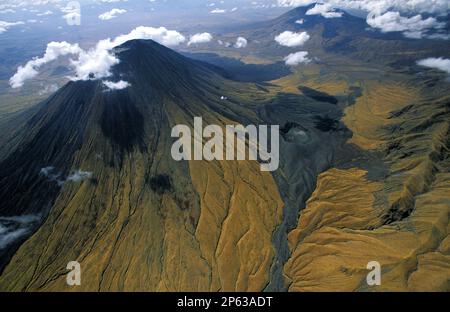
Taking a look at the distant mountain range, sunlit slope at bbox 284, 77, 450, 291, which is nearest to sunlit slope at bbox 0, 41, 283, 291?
the distant mountain range

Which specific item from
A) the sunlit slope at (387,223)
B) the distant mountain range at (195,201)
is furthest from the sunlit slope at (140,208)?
the sunlit slope at (387,223)

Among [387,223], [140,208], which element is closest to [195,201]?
[140,208]

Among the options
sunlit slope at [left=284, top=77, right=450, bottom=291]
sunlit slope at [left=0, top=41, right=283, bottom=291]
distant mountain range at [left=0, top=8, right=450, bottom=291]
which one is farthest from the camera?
distant mountain range at [left=0, top=8, right=450, bottom=291]

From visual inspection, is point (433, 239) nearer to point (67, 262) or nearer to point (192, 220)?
point (192, 220)

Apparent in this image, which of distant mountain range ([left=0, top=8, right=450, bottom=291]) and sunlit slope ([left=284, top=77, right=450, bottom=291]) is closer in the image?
sunlit slope ([left=284, top=77, right=450, bottom=291])

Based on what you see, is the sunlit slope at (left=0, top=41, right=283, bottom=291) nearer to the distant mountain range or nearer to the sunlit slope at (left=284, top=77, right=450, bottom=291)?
the distant mountain range
